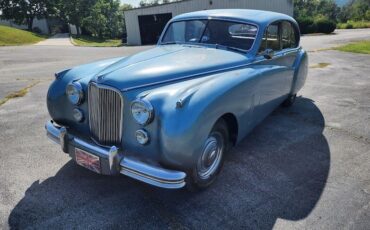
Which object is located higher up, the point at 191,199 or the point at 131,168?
the point at 131,168

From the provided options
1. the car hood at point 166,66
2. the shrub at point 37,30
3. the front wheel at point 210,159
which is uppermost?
the shrub at point 37,30

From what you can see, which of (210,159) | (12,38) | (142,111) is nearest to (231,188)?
(210,159)

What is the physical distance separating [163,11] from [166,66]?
81.6 ft

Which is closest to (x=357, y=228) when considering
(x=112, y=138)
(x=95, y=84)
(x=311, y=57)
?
(x=112, y=138)

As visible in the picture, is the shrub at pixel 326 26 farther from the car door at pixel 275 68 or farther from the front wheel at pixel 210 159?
the front wheel at pixel 210 159

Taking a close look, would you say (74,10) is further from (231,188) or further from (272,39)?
(231,188)

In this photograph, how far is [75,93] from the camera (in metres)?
3.32

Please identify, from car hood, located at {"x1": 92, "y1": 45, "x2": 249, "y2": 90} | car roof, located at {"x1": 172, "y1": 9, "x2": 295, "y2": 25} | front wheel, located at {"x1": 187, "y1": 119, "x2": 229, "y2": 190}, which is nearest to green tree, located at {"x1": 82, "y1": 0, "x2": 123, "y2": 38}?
car roof, located at {"x1": 172, "y1": 9, "x2": 295, "y2": 25}

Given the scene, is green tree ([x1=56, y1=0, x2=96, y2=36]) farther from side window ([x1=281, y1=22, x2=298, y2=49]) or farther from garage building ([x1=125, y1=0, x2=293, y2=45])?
side window ([x1=281, y1=22, x2=298, y2=49])

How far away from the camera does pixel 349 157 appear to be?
4047mm

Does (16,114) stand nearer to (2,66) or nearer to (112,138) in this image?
(112,138)

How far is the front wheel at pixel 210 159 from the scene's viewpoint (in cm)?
303

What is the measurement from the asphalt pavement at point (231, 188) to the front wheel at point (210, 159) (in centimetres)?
15

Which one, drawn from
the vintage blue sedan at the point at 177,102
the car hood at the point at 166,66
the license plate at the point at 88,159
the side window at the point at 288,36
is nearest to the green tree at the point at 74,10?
the side window at the point at 288,36
